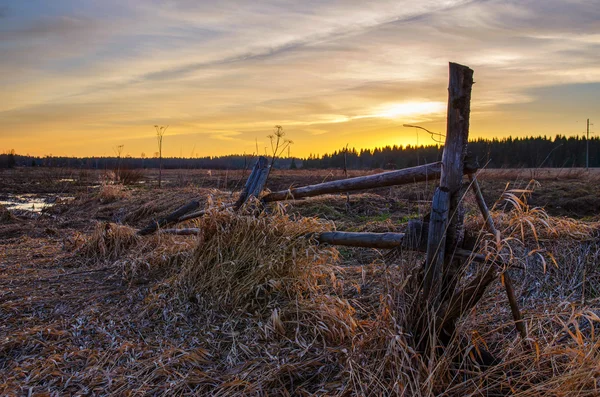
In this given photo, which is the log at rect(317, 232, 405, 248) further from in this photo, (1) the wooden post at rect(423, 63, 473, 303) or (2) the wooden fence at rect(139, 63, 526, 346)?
(1) the wooden post at rect(423, 63, 473, 303)

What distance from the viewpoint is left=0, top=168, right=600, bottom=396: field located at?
2.65 metres

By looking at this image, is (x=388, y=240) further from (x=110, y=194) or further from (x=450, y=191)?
(x=110, y=194)

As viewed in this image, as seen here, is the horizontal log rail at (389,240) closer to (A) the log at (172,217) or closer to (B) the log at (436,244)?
(B) the log at (436,244)

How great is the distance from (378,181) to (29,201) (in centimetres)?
1930

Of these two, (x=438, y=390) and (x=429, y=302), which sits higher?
(x=429, y=302)

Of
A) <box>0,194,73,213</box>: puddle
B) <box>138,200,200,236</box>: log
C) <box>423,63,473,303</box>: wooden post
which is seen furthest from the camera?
<box>0,194,73,213</box>: puddle

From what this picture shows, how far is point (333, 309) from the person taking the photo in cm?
339

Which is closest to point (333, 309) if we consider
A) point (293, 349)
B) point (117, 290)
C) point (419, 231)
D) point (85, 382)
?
point (293, 349)

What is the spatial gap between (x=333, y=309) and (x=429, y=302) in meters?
0.86

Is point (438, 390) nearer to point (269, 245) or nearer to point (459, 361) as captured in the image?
point (459, 361)

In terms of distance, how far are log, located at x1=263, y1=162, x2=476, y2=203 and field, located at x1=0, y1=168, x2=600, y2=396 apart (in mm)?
218

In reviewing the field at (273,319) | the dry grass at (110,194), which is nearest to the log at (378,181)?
the field at (273,319)

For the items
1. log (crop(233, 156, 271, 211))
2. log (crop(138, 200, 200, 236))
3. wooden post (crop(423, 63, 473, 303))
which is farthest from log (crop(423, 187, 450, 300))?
log (crop(138, 200, 200, 236))

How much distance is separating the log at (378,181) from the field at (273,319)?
22cm
